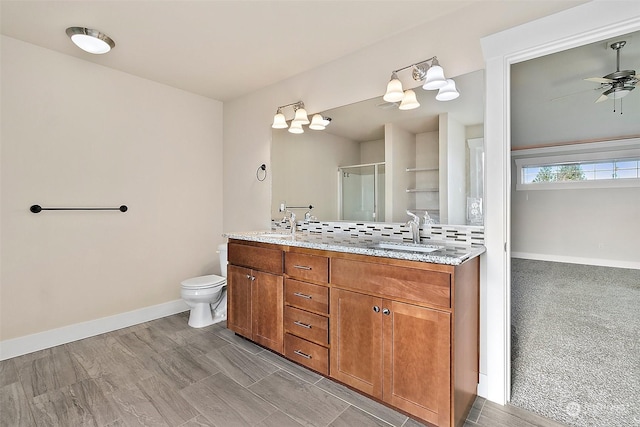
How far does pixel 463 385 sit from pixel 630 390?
3.43 ft

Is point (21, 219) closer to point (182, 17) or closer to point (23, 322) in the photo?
point (23, 322)

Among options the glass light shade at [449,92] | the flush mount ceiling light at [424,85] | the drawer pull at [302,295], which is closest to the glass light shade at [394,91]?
the flush mount ceiling light at [424,85]

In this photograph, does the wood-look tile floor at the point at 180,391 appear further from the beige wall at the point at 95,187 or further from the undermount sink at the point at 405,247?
the undermount sink at the point at 405,247

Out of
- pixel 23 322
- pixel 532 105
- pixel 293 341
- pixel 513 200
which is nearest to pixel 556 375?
pixel 513 200

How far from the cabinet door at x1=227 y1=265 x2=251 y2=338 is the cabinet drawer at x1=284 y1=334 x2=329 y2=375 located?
1.53ft

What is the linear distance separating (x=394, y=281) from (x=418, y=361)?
0.41 metres

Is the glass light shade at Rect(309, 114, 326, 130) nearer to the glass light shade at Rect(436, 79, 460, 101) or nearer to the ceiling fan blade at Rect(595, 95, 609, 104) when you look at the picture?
the glass light shade at Rect(436, 79, 460, 101)

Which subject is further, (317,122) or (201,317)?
(201,317)

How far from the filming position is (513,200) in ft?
8.79

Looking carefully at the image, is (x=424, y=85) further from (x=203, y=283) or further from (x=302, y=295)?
(x=203, y=283)

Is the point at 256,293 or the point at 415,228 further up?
the point at 415,228

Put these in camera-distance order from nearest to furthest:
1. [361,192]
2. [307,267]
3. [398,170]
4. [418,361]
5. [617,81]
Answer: [418,361], [307,267], [617,81], [398,170], [361,192]

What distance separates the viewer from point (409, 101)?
2.10 metres

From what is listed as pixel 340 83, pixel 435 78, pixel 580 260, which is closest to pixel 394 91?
pixel 435 78
